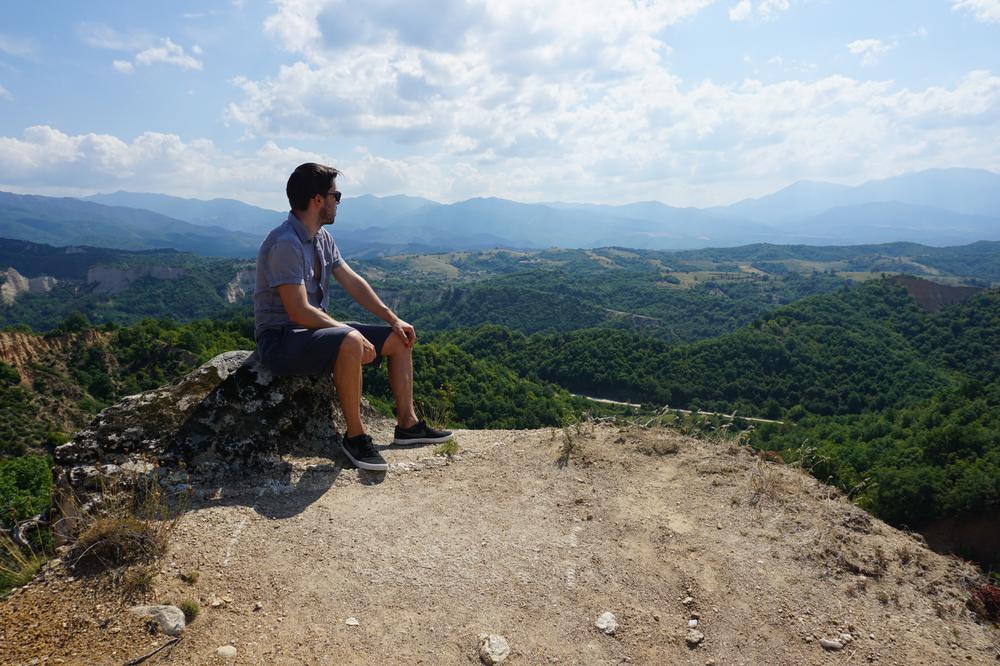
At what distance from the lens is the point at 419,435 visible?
608 centimetres

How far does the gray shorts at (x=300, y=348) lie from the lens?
4941mm

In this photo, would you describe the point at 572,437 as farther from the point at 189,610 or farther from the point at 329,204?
the point at 189,610

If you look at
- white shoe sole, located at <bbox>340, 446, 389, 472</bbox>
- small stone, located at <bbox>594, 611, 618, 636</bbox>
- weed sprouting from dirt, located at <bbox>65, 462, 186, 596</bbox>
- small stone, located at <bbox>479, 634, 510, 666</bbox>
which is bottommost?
small stone, located at <bbox>594, 611, 618, 636</bbox>

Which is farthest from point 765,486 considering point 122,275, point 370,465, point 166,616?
point 122,275

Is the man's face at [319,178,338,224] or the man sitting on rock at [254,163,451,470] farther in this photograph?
the man's face at [319,178,338,224]

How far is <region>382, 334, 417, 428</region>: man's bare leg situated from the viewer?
5.65m

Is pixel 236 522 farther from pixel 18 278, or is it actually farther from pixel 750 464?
pixel 18 278

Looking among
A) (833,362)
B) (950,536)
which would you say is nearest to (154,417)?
(950,536)

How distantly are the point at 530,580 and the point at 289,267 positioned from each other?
11.6 feet

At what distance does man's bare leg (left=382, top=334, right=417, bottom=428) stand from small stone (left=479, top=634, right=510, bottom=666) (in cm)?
289

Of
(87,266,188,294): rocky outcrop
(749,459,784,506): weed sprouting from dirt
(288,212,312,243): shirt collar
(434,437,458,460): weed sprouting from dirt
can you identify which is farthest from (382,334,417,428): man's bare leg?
(87,266,188,294): rocky outcrop

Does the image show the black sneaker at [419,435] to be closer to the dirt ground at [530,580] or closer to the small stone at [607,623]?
the dirt ground at [530,580]

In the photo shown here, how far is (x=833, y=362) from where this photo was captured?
5391cm

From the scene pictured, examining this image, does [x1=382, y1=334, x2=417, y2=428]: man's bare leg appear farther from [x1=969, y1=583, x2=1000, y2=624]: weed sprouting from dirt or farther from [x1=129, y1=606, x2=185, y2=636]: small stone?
[x1=969, y1=583, x2=1000, y2=624]: weed sprouting from dirt
